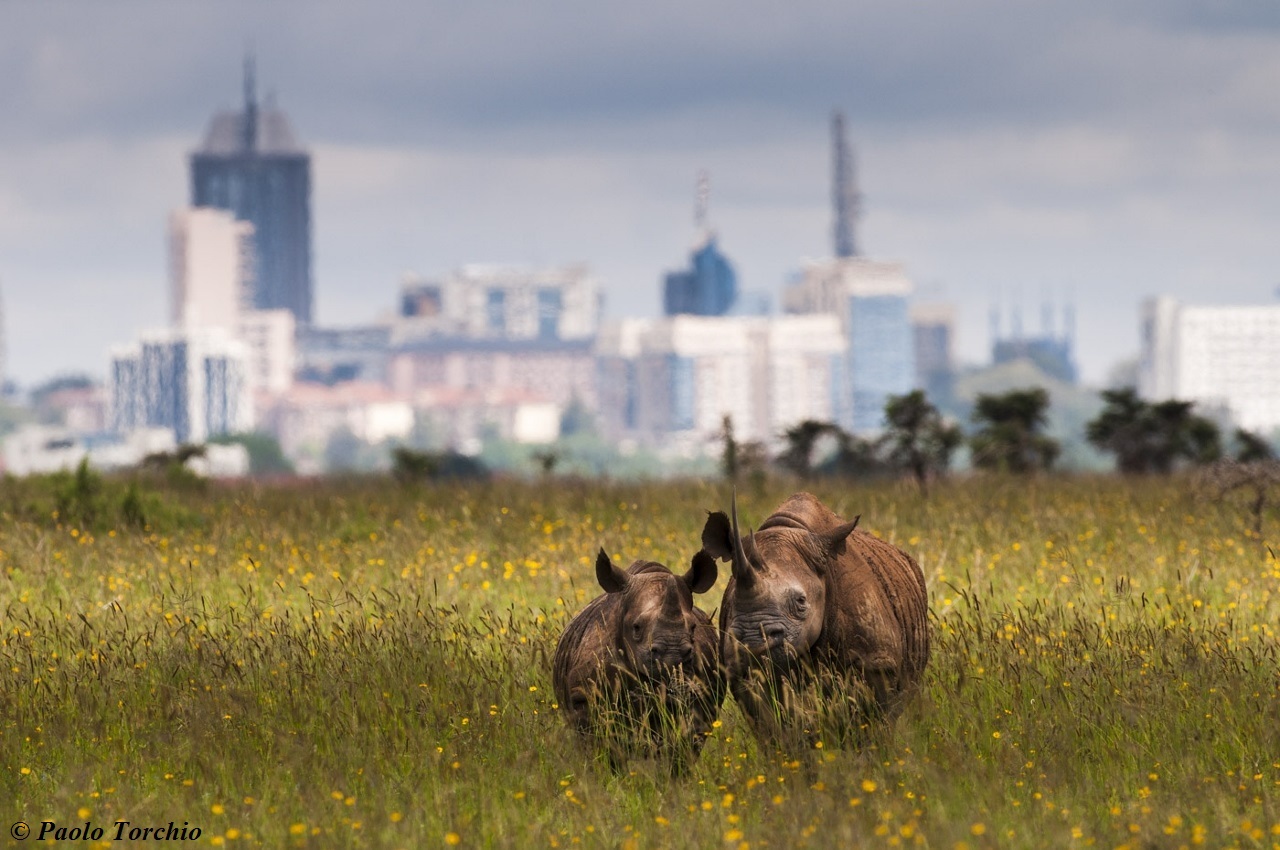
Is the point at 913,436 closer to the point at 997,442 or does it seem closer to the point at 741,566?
the point at 997,442

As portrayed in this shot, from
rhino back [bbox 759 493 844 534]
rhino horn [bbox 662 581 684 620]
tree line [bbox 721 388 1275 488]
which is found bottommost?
tree line [bbox 721 388 1275 488]

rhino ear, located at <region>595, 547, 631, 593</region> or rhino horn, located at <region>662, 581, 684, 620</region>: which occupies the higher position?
rhino ear, located at <region>595, 547, 631, 593</region>

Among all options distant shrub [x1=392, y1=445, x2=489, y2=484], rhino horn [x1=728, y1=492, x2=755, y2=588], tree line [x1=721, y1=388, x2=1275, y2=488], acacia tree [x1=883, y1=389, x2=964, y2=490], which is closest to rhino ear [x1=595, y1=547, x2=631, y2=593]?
rhino horn [x1=728, y1=492, x2=755, y2=588]

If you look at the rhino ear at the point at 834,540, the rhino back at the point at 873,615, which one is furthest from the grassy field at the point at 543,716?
the rhino ear at the point at 834,540

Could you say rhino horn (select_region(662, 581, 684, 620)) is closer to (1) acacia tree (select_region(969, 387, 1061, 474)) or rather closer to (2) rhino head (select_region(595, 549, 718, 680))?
(2) rhino head (select_region(595, 549, 718, 680))

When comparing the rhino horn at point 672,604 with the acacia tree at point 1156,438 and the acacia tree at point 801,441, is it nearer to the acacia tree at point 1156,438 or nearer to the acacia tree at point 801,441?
the acacia tree at point 801,441
